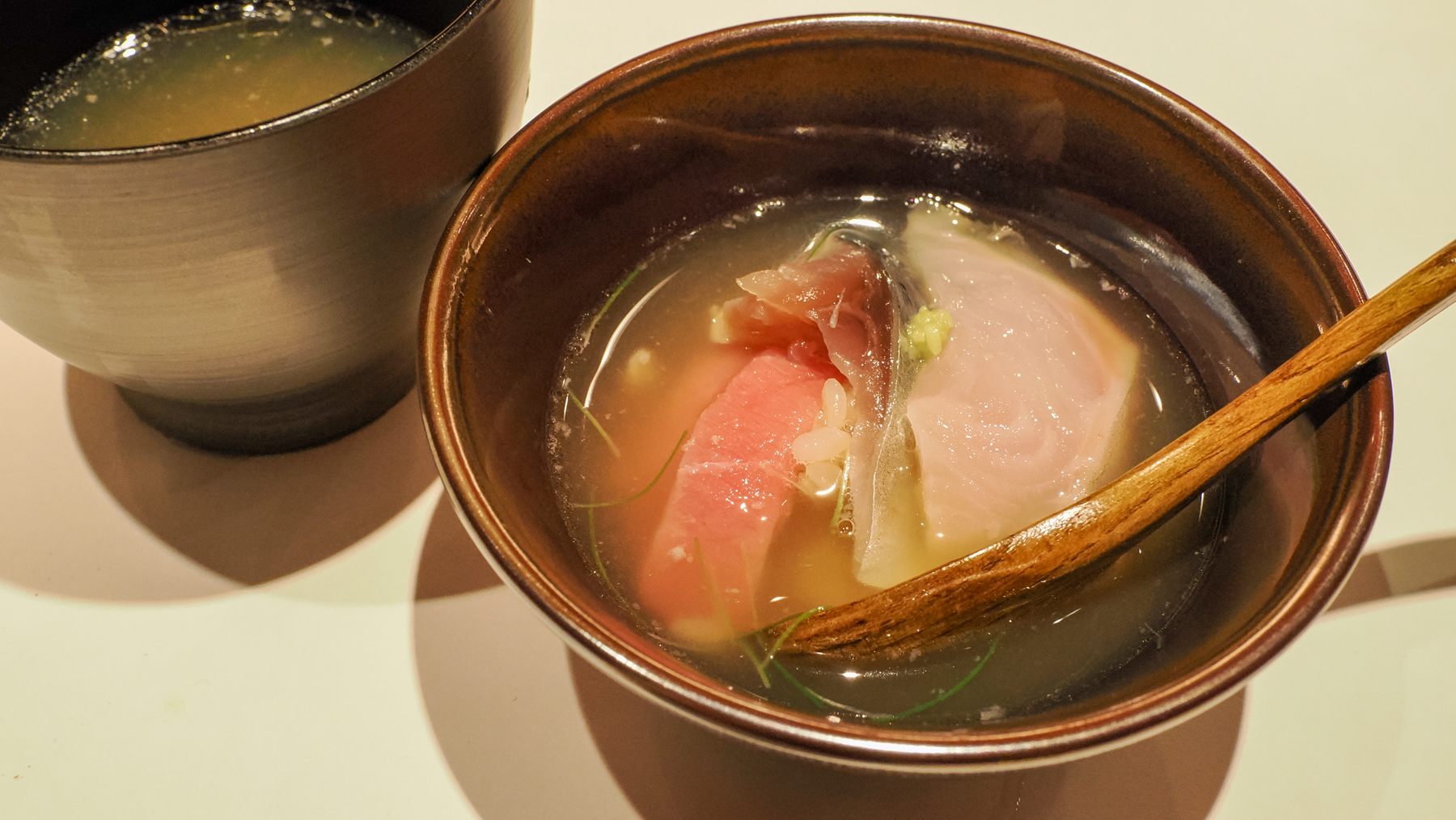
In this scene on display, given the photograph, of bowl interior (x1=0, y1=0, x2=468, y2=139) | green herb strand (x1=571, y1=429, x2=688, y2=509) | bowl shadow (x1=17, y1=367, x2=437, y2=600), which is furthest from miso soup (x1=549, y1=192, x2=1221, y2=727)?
bowl interior (x1=0, y1=0, x2=468, y2=139)

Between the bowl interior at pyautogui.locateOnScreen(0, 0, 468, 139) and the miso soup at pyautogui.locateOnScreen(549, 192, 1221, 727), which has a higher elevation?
the bowl interior at pyautogui.locateOnScreen(0, 0, 468, 139)

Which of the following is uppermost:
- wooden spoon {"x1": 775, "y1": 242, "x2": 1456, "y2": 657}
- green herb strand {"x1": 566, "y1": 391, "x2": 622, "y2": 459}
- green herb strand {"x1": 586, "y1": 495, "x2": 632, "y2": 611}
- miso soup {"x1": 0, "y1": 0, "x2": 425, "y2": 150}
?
miso soup {"x1": 0, "y1": 0, "x2": 425, "y2": 150}

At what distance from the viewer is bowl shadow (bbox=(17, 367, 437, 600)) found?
123 centimetres

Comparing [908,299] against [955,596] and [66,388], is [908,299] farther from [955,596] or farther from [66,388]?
[66,388]

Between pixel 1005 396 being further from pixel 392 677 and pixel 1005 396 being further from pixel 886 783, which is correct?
pixel 392 677

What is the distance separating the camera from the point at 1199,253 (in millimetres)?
1315

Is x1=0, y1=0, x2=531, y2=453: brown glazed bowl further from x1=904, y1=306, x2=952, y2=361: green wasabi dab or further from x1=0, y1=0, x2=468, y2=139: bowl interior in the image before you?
x1=904, y1=306, x2=952, y2=361: green wasabi dab

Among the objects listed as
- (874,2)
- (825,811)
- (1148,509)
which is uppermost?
(874,2)

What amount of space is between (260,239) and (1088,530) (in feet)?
2.81

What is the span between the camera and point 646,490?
1.27 meters

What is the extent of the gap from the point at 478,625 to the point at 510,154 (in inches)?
20.6

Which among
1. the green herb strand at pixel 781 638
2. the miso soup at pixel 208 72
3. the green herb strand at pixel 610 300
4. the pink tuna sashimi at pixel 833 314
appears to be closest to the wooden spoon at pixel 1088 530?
the green herb strand at pixel 781 638

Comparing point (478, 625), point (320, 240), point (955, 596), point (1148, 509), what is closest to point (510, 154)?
point (320, 240)

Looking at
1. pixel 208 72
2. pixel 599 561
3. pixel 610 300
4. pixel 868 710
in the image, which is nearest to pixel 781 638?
pixel 868 710
